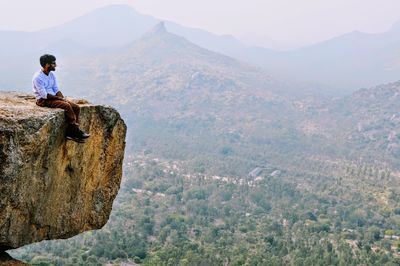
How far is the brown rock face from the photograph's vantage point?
32.2 feet

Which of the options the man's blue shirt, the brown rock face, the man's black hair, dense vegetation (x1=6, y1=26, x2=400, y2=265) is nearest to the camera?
the brown rock face

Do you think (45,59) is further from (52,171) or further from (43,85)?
(52,171)

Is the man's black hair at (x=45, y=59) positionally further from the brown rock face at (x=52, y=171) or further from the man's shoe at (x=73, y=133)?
the man's shoe at (x=73, y=133)

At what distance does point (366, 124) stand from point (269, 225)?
120m

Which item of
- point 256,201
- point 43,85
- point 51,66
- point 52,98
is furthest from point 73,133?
point 256,201

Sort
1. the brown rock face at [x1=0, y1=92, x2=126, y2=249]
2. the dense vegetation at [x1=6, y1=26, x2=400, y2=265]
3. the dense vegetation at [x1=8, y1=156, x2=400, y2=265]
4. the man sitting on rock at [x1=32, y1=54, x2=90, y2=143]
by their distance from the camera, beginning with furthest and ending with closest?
the dense vegetation at [x1=6, y1=26, x2=400, y2=265]
the dense vegetation at [x1=8, y1=156, x2=400, y2=265]
the man sitting on rock at [x1=32, y1=54, x2=90, y2=143]
the brown rock face at [x1=0, y1=92, x2=126, y2=249]

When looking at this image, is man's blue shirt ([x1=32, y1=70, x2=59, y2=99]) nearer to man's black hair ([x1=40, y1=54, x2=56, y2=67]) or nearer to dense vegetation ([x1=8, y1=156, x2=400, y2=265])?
man's black hair ([x1=40, y1=54, x2=56, y2=67])

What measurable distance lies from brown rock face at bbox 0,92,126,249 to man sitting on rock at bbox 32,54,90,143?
0.19 meters

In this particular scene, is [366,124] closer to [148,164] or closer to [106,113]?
[148,164]

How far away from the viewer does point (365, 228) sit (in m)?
81.2

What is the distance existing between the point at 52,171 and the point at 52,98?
162 cm

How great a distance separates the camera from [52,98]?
11.3 m

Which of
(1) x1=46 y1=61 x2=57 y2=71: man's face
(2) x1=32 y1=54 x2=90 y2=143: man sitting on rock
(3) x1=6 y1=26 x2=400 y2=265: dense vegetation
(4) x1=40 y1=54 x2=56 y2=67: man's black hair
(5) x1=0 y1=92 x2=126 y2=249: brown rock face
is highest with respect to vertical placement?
(4) x1=40 y1=54 x2=56 y2=67: man's black hair

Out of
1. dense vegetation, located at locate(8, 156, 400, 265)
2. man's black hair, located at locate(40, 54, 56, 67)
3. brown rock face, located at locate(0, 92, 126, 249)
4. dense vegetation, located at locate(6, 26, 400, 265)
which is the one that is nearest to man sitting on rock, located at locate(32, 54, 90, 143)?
man's black hair, located at locate(40, 54, 56, 67)
